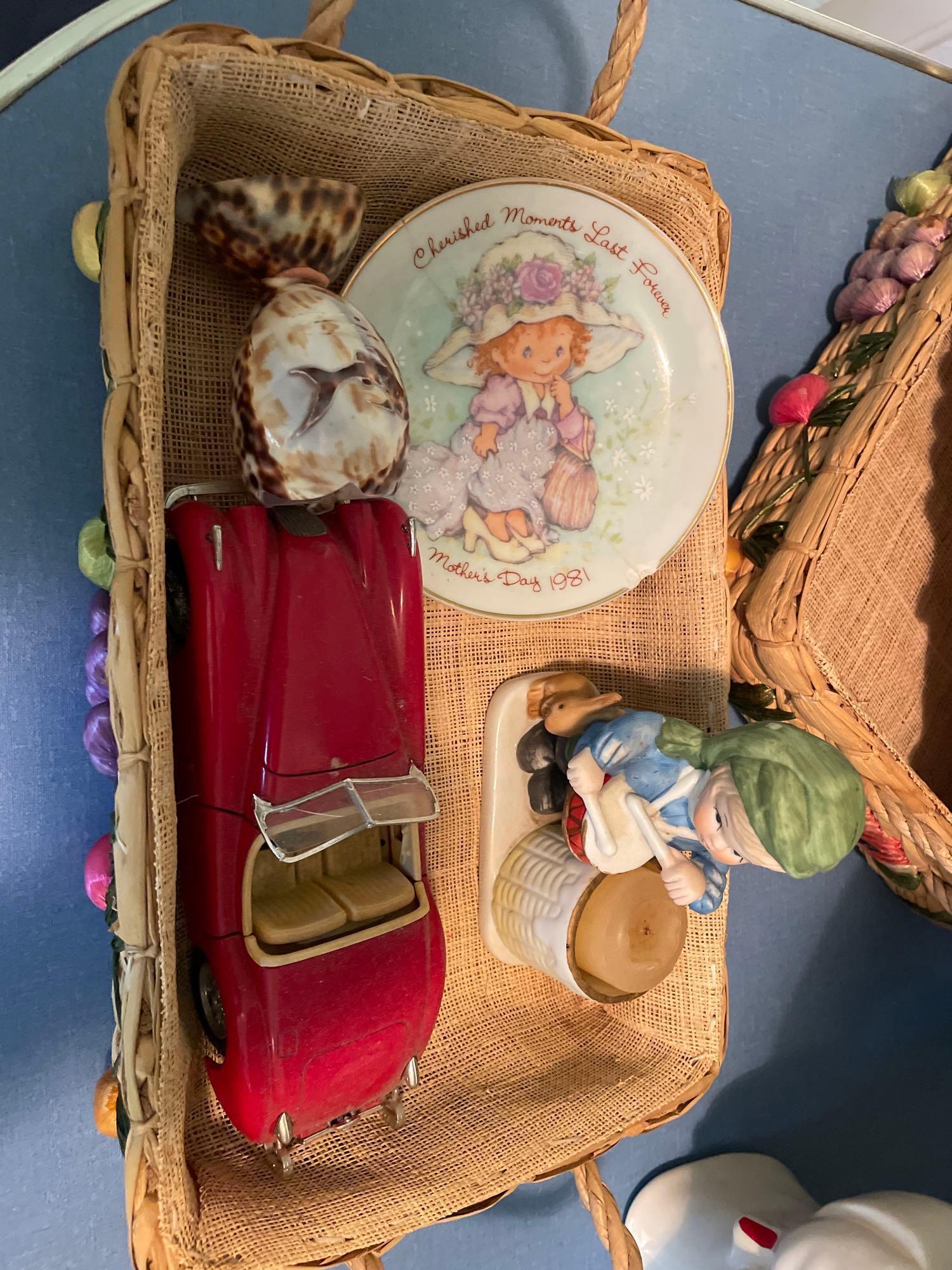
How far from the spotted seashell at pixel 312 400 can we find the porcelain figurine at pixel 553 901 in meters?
0.28

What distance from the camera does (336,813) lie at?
0.46 m

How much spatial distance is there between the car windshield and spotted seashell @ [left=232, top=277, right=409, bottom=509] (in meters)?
0.17

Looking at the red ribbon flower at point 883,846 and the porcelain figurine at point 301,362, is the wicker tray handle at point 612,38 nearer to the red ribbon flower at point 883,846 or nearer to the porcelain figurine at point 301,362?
the porcelain figurine at point 301,362

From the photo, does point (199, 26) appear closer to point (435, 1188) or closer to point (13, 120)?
point (13, 120)

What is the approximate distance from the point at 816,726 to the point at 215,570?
21.1 inches

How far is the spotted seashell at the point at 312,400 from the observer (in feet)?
1.44

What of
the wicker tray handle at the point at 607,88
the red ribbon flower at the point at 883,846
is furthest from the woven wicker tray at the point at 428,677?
the red ribbon flower at the point at 883,846

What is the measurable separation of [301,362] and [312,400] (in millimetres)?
20

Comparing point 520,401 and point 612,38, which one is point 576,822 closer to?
point 520,401

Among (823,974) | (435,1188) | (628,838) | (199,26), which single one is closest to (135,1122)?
(435,1188)

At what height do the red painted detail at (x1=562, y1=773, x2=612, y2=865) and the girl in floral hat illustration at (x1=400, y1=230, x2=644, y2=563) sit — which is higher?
the girl in floral hat illustration at (x1=400, y1=230, x2=644, y2=563)

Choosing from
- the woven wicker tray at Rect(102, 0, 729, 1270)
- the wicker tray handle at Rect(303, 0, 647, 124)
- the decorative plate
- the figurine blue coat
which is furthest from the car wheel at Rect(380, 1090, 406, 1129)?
the wicker tray handle at Rect(303, 0, 647, 124)

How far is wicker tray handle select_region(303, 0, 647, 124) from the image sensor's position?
45 centimetres

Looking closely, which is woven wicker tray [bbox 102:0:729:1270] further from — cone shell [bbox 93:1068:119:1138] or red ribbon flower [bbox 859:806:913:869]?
red ribbon flower [bbox 859:806:913:869]
